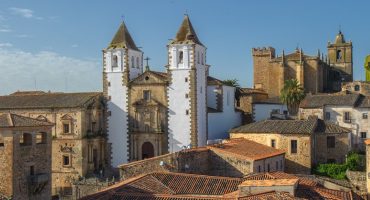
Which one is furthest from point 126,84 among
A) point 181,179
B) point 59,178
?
point 181,179

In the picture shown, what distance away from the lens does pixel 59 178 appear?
51.2m

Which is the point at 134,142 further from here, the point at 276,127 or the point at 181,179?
the point at 181,179

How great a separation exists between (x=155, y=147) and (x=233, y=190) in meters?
19.8

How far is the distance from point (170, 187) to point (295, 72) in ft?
124

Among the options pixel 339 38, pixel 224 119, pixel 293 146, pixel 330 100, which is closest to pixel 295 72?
pixel 330 100

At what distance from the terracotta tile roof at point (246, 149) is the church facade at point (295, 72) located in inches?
801

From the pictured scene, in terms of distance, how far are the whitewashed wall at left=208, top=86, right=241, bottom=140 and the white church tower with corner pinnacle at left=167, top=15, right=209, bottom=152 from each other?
1878mm

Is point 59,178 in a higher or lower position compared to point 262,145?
lower

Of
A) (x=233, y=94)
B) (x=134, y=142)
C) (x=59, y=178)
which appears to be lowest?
(x=59, y=178)

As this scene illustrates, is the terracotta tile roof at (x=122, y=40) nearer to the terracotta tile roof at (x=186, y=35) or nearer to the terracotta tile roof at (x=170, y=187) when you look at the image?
the terracotta tile roof at (x=186, y=35)

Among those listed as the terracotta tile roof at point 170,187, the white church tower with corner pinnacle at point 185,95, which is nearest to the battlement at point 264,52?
the white church tower with corner pinnacle at point 185,95

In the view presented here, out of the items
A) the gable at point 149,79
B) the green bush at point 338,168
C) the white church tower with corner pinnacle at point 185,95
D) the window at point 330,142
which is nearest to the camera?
the green bush at point 338,168

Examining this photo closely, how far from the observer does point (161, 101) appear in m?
51.2

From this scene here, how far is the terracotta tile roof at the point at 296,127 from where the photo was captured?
155 feet
